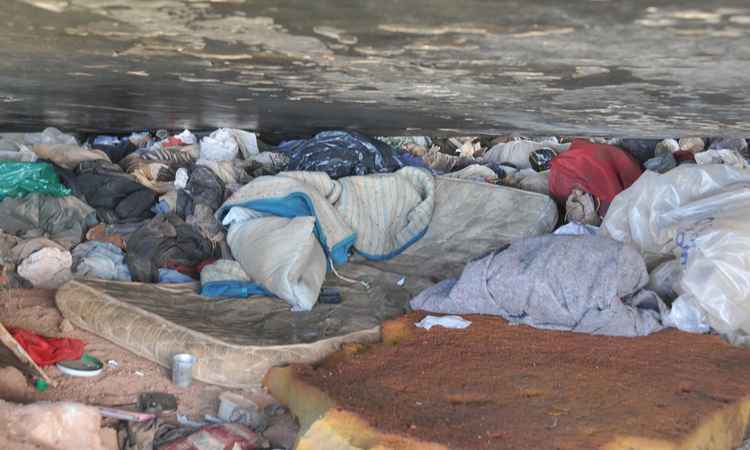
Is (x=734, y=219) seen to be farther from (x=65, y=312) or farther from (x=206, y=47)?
(x=65, y=312)

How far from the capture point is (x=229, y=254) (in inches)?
147

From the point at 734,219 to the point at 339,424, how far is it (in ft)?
6.02

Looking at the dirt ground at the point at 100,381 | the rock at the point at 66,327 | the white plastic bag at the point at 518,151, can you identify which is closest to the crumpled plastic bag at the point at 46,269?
the dirt ground at the point at 100,381

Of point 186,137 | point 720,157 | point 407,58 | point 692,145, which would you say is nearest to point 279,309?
point 407,58

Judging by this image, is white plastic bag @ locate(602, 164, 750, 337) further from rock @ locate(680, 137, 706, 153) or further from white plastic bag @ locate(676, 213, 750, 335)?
rock @ locate(680, 137, 706, 153)

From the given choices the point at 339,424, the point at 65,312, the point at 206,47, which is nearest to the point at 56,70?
the point at 206,47

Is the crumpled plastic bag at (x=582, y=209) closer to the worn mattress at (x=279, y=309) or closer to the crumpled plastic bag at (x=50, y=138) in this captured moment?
the worn mattress at (x=279, y=309)

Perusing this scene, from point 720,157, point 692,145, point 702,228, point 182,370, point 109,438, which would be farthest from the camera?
point 692,145

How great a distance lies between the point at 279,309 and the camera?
318cm

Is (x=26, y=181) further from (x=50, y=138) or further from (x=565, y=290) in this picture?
(x=565, y=290)

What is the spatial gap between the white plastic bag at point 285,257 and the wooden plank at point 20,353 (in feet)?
3.52

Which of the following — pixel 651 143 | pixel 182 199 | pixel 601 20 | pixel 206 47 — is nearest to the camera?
pixel 601 20

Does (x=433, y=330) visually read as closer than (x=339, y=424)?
No

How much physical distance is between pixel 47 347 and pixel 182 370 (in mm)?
464
